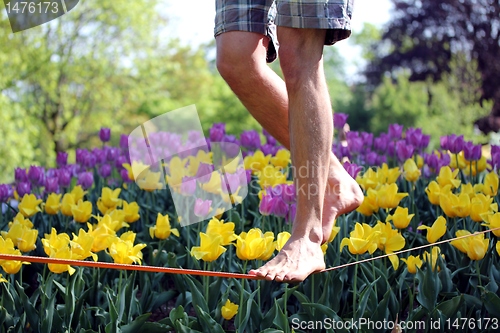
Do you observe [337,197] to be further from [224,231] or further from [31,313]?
[31,313]

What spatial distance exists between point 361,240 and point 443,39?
16.1 metres

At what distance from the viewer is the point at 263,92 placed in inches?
82.6

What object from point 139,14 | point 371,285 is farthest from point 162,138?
point 139,14

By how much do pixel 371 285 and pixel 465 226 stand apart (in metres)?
0.79

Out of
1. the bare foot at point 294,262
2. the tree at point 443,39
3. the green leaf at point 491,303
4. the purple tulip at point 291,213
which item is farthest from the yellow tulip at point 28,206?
the tree at point 443,39

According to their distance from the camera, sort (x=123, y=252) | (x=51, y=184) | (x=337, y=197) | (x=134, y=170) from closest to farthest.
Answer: (x=123, y=252)
(x=337, y=197)
(x=51, y=184)
(x=134, y=170)

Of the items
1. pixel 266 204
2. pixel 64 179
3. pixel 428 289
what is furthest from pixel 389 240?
pixel 64 179

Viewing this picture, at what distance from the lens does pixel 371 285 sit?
178cm

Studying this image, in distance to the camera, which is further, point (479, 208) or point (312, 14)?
point (479, 208)

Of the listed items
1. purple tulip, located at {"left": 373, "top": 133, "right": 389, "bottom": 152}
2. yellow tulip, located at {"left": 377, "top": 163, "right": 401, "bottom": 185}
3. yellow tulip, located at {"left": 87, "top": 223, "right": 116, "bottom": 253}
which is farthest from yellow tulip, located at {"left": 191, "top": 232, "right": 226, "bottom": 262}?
purple tulip, located at {"left": 373, "top": 133, "right": 389, "bottom": 152}

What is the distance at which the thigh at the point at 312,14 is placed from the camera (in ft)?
5.92

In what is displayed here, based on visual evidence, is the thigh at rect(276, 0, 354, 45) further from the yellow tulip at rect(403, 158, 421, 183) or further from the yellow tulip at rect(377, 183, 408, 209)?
the yellow tulip at rect(403, 158, 421, 183)

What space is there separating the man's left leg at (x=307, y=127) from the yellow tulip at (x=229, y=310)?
21 cm

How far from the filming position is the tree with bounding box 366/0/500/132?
1473 cm
